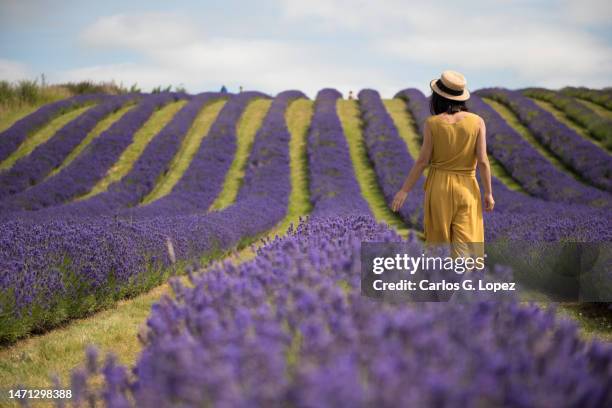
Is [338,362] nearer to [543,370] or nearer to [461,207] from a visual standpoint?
[543,370]

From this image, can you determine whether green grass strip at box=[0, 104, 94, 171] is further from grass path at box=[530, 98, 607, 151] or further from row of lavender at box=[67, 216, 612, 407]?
grass path at box=[530, 98, 607, 151]

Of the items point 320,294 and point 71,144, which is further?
point 71,144

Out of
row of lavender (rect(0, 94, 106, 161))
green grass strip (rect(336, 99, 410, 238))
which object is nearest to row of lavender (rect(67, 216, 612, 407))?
green grass strip (rect(336, 99, 410, 238))

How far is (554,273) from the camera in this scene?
20.1 feet

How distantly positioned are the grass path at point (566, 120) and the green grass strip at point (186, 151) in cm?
1249

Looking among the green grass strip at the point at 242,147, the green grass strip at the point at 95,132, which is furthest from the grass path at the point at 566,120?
the green grass strip at the point at 95,132

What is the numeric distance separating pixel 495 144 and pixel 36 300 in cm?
1520

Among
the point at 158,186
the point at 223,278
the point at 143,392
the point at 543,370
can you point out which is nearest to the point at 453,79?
the point at 223,278

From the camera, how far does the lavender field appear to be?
1.44m

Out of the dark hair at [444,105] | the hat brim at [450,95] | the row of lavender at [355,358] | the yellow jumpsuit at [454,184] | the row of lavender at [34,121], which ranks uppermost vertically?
the row of lavender at [34,121]

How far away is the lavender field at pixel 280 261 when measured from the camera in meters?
1.44

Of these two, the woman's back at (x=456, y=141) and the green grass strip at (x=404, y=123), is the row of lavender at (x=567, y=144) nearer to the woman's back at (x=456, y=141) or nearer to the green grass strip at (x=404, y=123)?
the green grass strip at (x=404, y=123)

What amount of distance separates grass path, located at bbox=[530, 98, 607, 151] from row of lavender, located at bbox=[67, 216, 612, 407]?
55.1 ft

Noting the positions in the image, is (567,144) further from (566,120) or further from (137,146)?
(137,146)
